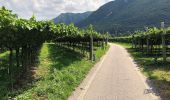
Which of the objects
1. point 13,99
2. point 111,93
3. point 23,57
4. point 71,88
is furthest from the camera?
point 23,57

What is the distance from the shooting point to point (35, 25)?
874 inches

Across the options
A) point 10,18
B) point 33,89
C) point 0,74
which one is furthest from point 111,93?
point 0,74

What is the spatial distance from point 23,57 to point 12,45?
5.32 meters

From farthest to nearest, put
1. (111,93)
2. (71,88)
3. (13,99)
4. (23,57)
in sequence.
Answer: (23,57)
(71,88)
(111,93)
(13,99)

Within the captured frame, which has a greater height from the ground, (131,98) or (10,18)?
(10,18)

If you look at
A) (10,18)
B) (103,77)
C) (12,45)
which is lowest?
(103,77)

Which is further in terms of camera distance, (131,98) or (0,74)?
(0,74)

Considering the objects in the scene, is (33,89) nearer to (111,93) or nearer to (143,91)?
(111,93)

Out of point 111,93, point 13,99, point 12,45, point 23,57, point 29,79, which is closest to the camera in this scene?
point 13,99

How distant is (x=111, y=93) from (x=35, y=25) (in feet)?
22.9

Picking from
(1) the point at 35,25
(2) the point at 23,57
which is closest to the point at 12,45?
(1) the point at 35,25

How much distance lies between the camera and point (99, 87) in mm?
20688

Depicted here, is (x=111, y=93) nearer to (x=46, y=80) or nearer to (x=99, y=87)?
(x=99, y=87)

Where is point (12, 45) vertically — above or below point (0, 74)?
above
